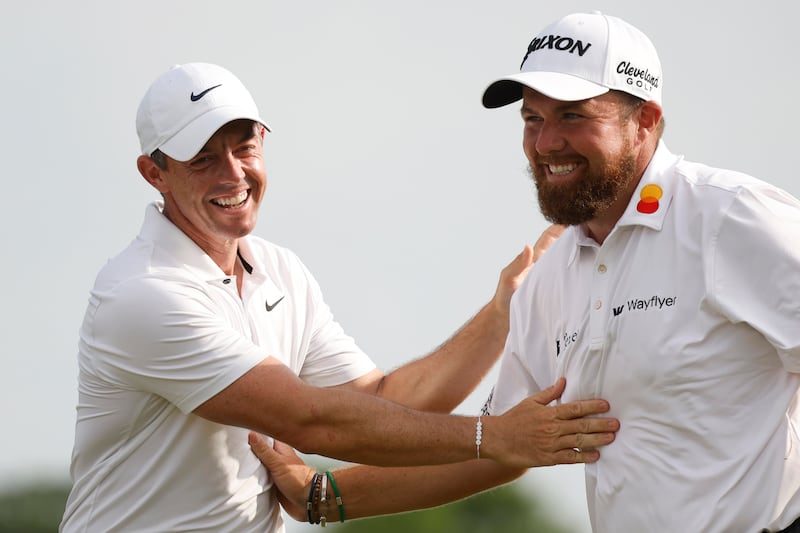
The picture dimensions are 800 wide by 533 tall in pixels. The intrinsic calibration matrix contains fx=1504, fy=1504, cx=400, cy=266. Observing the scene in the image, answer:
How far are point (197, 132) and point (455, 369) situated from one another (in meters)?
2.08

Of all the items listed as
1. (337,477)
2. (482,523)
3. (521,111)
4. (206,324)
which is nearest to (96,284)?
(206,324)

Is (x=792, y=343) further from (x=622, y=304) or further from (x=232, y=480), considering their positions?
(x=232, y=480)

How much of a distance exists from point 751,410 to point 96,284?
11.0ft

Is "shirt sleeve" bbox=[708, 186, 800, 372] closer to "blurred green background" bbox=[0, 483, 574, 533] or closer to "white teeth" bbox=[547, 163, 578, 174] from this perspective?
"white teeth" bbox=[547, 163, 578, 174]

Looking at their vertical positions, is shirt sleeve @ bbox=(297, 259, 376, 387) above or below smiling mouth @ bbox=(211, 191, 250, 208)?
below

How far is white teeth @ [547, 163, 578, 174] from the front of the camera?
7.16 m

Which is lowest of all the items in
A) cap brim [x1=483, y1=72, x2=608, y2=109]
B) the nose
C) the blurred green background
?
the blurred green background

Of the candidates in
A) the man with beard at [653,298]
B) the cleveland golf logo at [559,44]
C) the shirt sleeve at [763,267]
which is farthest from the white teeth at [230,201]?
the shirt sleeve at [763,267]

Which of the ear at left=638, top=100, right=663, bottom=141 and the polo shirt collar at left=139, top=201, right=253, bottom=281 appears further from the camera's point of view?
the polo shirt collar at left=139, top=201, right=253, bottom=281

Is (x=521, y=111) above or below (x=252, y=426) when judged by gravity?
above

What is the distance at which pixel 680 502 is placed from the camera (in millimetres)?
6703

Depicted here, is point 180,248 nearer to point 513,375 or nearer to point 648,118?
point 513,375

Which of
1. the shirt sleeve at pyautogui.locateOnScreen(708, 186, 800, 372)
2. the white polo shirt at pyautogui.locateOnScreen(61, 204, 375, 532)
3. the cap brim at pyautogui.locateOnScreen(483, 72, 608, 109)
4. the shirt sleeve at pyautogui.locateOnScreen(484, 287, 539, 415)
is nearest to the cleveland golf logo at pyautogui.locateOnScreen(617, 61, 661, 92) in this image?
the cap brim at pyautogui.locateOnScreen(483, 72, 608, 109)

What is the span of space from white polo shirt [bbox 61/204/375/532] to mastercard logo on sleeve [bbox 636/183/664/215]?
2049 mm
